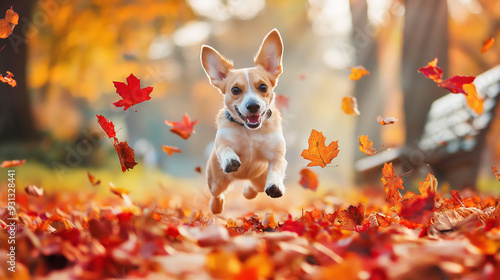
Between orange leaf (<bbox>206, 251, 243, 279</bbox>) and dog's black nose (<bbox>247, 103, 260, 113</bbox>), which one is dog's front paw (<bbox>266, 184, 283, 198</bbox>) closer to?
dog's black nose (<bbox>247, 103, 260, 113</bbox>)

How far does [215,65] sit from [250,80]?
1.76ft

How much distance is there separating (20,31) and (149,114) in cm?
1769

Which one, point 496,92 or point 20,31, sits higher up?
point 496,92

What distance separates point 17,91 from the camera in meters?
9.67

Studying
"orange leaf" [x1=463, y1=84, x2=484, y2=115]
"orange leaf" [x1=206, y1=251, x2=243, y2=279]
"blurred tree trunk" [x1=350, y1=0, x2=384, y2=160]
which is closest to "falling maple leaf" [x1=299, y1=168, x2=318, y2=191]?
"orange leaf" [x1=463, y1=84, x2=484, y2=115]

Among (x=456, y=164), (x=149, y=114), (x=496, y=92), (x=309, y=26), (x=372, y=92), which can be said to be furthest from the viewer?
(x=149, y=114)

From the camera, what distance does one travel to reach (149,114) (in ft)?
85.5

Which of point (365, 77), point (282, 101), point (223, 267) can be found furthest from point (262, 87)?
point (365, 77)

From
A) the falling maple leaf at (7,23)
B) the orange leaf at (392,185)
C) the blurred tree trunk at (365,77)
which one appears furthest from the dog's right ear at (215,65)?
the blurred tree trunk at (365,77)

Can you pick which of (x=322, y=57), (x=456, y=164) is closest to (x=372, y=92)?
(x=456, y=164)

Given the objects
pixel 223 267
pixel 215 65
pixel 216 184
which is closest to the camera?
pixel 223 267

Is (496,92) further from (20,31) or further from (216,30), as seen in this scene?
(216,30)

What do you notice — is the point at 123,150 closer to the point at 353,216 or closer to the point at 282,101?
the point at 353,216

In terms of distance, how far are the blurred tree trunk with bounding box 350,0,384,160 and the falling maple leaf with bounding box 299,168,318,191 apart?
5818 millimetres
